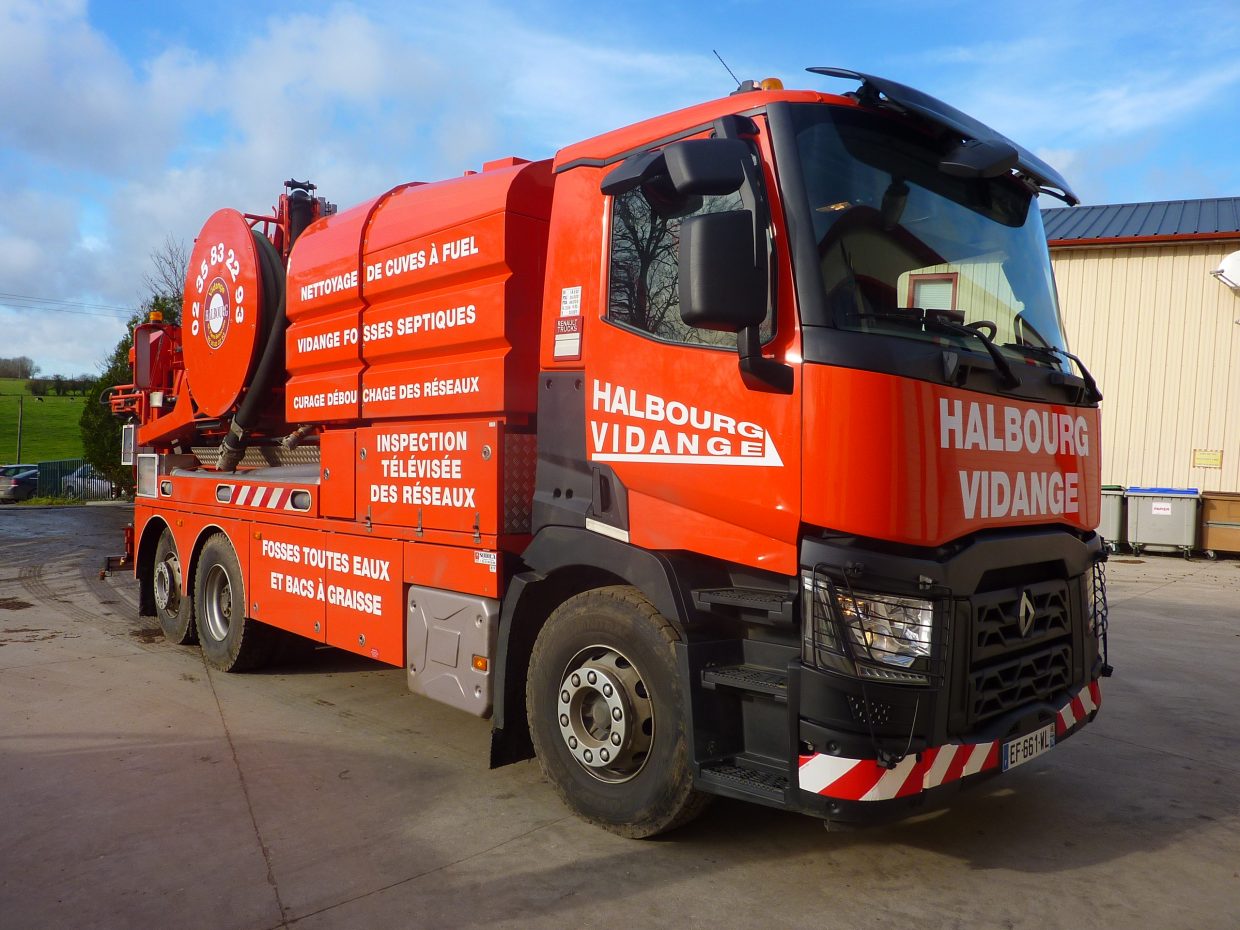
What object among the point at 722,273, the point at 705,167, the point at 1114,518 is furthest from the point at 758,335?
the point at 1114,518

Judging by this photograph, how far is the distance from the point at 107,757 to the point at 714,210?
4.17 metres

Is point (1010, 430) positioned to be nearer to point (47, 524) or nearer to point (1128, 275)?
point (1128, 275)

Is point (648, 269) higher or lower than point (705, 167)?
lower

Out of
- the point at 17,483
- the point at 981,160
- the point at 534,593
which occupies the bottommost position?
the point at 17,483

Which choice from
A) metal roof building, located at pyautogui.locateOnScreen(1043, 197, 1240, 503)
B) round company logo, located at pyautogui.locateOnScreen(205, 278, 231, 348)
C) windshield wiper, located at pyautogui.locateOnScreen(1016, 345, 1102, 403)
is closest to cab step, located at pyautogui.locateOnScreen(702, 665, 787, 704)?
windshield wiper, located at pyautogui.locateOnScreen(1016, 345, 1102, 403)

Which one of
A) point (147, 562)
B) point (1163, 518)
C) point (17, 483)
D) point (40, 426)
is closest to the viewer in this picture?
point (147, 562)

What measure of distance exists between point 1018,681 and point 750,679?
103 centimetres

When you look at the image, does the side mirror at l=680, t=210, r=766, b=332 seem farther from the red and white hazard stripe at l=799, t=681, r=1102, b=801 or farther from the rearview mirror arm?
the red and white hazard stripe at l=799, t=681, r=1102, b=801

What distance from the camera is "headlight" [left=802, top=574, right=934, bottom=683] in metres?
3.10

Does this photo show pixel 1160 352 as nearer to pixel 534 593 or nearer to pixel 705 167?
pixel 534 593

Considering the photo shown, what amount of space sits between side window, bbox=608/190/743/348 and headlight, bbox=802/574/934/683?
1092 millimetres

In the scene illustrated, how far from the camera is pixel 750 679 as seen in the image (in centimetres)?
334

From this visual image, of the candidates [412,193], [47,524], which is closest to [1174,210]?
[412,193]

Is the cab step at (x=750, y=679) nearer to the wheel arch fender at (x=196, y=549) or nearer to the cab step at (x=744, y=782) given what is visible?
the cab step at (x=744, y=782)
